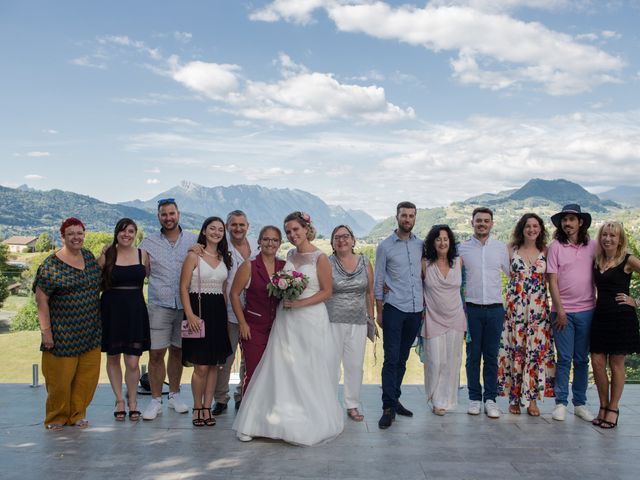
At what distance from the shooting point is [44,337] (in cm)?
505

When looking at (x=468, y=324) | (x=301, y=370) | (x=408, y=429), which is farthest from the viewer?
(x=468, y=324)

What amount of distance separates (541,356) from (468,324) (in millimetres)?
A: 734

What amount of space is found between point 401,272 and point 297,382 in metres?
1.43

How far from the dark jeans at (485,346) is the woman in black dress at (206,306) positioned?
7.61ft

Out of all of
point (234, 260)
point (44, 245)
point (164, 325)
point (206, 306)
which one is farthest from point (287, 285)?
point (44, 245)

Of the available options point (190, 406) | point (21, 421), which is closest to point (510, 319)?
point (190, 406)

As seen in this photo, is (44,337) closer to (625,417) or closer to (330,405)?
(330,405)

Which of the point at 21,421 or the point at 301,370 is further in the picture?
the point at 21,421

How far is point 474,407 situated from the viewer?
568 centimetres

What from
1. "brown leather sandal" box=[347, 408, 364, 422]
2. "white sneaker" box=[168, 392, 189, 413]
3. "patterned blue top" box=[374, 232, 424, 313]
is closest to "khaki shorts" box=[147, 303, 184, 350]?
"white sneaker" box=[168, 392, 189, 413]

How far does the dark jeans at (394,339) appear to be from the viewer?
5449mm

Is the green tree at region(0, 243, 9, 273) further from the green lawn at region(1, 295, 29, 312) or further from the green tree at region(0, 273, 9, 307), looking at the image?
the green lawn at region(1, 295, 29, 312)

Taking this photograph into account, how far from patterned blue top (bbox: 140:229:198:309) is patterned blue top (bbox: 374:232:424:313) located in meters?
1.83

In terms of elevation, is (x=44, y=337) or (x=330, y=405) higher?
(x=44, y=337)
